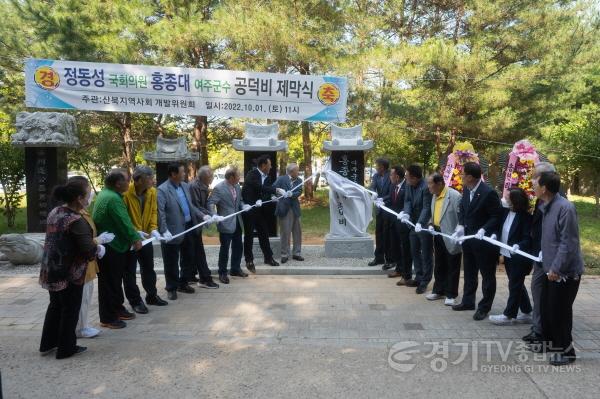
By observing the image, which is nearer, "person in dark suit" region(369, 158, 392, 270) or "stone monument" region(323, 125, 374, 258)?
"person in dark suit" region(369, 158, 392, 270)

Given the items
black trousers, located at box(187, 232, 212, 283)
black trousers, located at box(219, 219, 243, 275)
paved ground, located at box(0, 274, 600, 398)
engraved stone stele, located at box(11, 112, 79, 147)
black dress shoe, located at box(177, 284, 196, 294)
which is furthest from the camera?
engraved stone stele, located at box(11, 112, 79, 147)

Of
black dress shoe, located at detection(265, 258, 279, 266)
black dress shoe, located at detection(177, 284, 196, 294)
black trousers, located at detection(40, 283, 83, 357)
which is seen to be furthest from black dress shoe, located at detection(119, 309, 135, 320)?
black dress shoe, located at detection(265, 258, 279, 266)

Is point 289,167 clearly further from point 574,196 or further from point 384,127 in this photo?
point 574,196

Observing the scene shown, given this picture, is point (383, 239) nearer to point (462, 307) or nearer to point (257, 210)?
point (257, 210)

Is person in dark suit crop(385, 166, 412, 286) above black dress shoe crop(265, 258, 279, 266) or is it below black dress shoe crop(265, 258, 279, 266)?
→ above

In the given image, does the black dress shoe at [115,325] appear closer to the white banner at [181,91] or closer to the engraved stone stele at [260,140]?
the engraved stone stele at [260,140]

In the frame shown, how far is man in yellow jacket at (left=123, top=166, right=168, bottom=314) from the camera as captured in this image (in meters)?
5.07

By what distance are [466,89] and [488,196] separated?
11.3m

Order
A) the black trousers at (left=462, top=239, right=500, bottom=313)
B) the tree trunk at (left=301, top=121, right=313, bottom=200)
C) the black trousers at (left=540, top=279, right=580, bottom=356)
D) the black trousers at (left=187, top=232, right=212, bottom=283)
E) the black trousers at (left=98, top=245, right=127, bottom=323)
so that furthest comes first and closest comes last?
the tree trunk at (left=301, top=121, right=313, bottom=200)
the black trousers at (left=187, top=232, right=212, bottom=283)
the black trousers at (left=462, top=239, right=500, bottom=313)
the black trousers at (left=98, top=245, right=127, bottom=323)
the black trousers at (left=540, top=279, right=580, bottom=356)

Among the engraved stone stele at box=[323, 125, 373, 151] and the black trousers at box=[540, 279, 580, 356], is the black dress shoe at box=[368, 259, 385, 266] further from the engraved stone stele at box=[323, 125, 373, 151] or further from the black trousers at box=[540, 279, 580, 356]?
the black trousers at box=[540, 279, 580, 356]

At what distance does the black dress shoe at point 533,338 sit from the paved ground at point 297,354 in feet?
0.53

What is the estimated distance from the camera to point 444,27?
54.3ft

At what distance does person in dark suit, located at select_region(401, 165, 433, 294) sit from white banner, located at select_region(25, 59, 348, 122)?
8.96 ft

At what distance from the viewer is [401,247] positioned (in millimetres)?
6602
